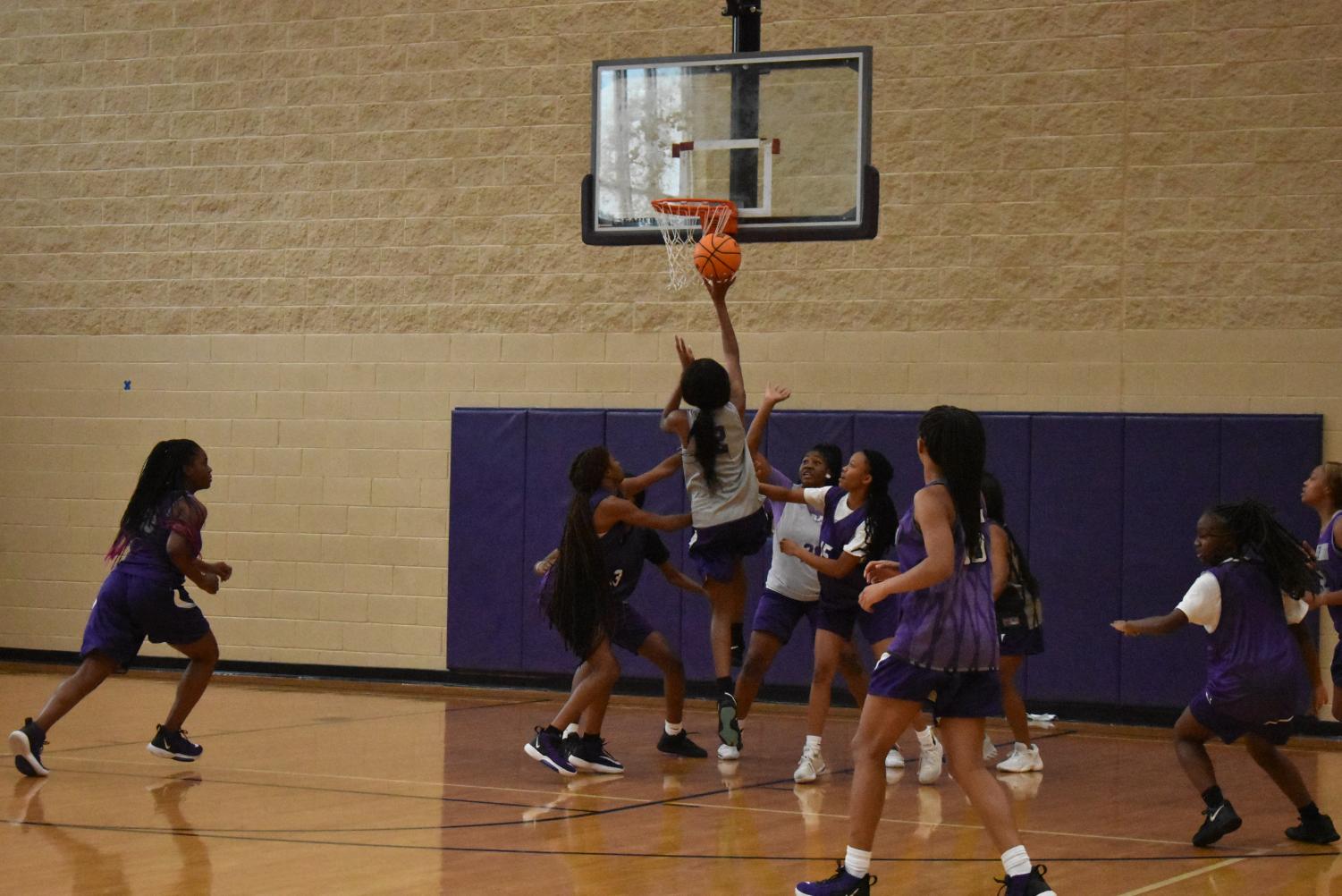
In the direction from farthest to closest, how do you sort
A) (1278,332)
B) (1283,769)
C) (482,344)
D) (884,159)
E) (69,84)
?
1. (69,84)
2. (482,344)
3. (884,159)
4. (1278,332)
5. (1283,769)

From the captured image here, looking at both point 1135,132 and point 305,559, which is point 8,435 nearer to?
point 305,559

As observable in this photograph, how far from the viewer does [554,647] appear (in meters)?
11.9

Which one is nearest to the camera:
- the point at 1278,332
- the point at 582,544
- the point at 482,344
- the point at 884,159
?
the point at 582,544

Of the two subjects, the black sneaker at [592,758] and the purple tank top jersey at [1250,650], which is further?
the black sneaker at [592,758]

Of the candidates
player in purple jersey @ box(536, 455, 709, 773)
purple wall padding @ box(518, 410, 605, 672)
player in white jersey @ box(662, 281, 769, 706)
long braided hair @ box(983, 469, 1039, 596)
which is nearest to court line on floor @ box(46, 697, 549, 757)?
purple wall padding @ box(518, 410, 605, 672)

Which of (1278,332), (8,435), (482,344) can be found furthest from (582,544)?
(8,435)

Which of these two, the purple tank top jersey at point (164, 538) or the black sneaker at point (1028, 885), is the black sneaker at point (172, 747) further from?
the black sneaker at point (1028, 885)

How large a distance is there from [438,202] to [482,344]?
113cm

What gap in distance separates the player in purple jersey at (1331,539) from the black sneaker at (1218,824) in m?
1.85

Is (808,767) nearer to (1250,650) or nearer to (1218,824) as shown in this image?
(1218,824)

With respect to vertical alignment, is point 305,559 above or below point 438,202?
below

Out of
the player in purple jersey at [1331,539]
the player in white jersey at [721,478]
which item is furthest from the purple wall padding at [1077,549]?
the player in white jersey at [721,478]

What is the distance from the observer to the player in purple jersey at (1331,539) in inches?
325

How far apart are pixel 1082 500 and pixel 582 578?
399cm
